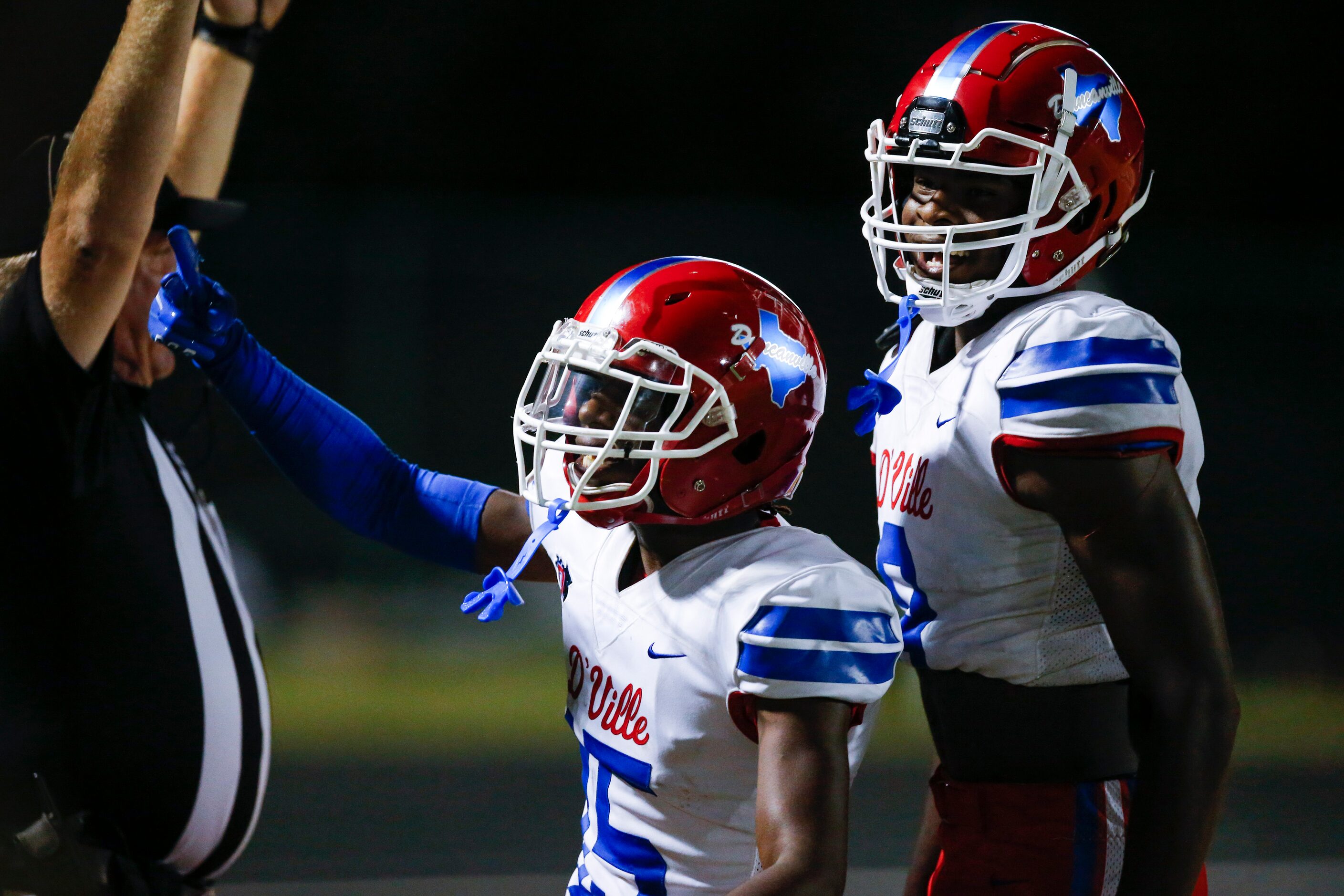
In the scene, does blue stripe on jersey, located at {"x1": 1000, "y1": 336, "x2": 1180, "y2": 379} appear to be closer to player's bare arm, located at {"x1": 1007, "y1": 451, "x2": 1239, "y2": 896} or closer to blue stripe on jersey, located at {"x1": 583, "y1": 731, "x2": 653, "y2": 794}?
player's bare arm, located at {"x1": 1007, "y1": 451, "x2": 1239, "y2": 896}

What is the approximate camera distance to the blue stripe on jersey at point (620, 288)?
1302mm

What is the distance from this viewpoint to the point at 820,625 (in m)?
1.10

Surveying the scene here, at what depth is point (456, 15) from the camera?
5668 millimetres

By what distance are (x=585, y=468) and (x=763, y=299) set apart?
0.85 ft

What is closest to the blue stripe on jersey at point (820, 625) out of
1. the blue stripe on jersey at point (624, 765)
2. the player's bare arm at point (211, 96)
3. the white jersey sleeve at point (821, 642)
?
the white jersey sleeve at point (821, 642)

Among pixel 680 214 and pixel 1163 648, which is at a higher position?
pixel 680 214

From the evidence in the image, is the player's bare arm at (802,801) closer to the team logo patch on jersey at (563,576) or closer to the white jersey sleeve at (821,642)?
the white jersey sleeve at (821,642)

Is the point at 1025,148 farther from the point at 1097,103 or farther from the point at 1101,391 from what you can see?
the point at 1101,391

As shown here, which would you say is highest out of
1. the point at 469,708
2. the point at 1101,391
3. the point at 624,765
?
the point at 1101,391

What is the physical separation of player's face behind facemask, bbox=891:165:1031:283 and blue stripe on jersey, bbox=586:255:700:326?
255mm

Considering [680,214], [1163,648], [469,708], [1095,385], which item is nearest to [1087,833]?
[1163,648]

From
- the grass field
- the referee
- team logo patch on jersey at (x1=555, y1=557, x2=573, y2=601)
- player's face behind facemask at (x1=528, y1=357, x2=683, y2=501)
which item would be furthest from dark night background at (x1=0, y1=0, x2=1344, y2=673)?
player's face behind facemask at (x1=528, y1=357, x2=683, y2=501)

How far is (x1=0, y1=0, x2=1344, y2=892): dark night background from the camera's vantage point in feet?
13.5

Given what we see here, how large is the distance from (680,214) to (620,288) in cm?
395
